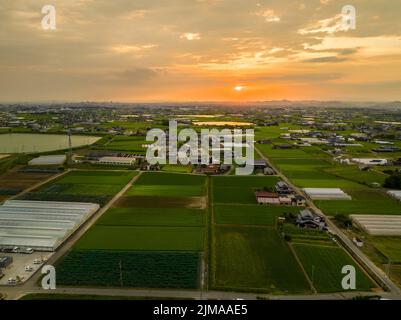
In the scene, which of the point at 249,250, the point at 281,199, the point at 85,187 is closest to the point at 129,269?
the point at 249,250

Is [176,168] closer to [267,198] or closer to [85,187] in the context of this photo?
[85,187]

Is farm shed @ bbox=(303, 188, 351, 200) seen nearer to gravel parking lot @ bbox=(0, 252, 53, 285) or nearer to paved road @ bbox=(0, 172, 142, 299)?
paved road @ bbox=(0, 172, 142, 299)

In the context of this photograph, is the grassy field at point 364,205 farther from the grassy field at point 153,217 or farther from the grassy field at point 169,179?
the grassy field at point 169,179

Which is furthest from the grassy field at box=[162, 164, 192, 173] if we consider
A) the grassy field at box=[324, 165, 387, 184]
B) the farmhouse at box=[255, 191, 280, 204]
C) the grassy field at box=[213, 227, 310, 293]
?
the grassy field at box=[213, 227, 310, 293]

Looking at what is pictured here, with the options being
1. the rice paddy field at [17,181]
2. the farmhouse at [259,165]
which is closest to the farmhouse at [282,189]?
the farmhouse at [259,165]
